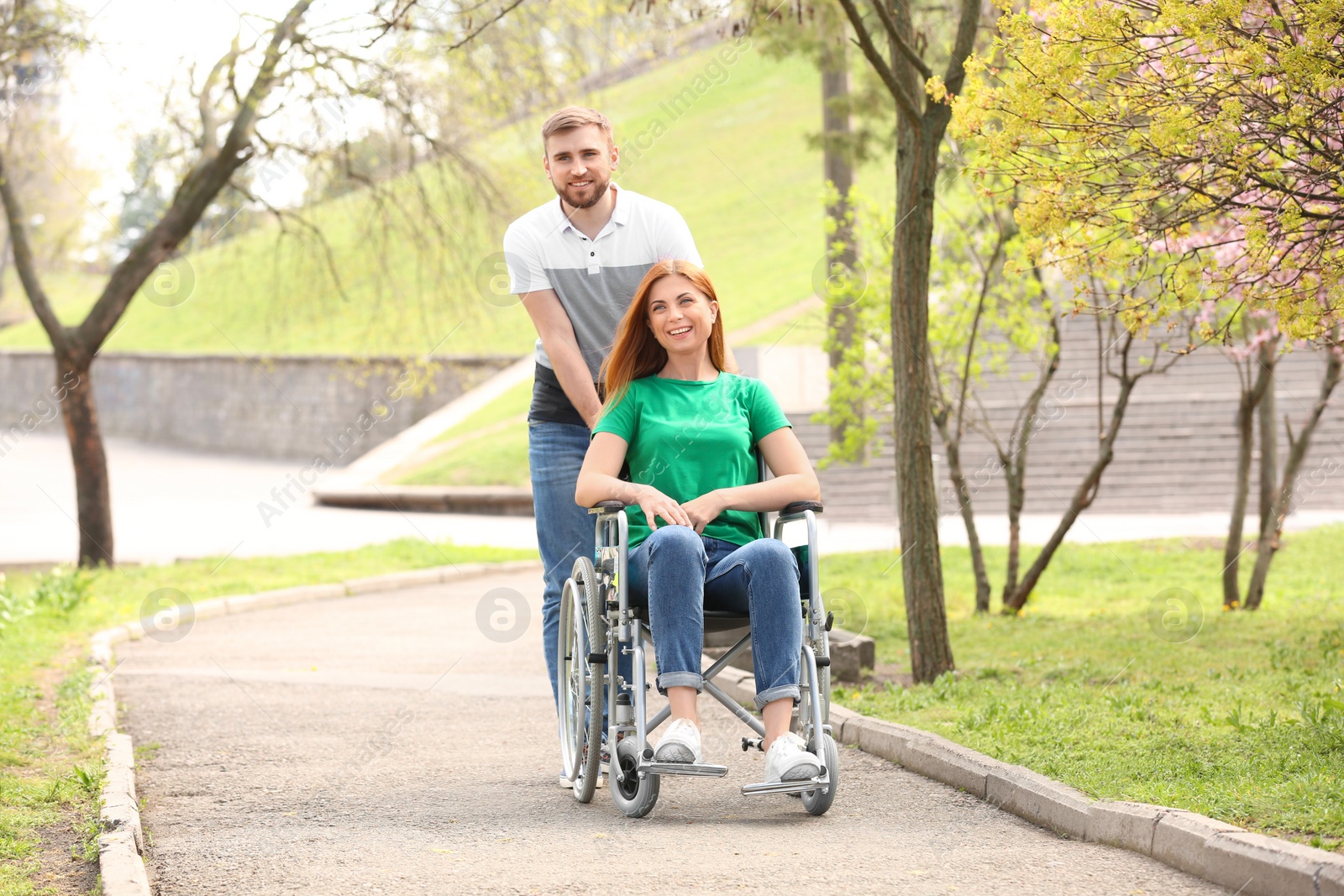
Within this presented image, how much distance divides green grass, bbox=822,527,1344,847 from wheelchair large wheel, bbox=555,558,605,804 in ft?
4.48

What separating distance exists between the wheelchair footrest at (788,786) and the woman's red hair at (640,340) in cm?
127

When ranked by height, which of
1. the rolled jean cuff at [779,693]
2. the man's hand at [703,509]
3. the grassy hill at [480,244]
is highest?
the grassy hill at [480,244]

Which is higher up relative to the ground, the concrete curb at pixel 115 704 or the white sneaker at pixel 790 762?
the white sneaker at pixel 790 762

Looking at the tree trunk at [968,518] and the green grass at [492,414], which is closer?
the tree trunk at [968,518]

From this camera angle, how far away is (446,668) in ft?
26.0

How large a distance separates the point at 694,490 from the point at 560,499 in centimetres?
59

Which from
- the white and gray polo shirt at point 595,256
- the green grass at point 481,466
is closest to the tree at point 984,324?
the white and gray polo shirt at point 595,256

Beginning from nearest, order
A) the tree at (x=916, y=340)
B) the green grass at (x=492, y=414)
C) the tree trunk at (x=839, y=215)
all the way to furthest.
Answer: the tree at (x=916, y=340) → the tree trunk at (x=839, y=215) → the green grass at (x=492, y=414)

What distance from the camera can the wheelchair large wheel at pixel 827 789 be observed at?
3.93m

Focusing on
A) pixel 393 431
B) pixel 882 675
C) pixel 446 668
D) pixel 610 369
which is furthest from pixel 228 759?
pixel 393 431

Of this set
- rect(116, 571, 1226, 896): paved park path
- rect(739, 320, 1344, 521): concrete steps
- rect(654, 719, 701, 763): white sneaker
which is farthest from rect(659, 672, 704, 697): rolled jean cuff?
rect(739, 320, 1344, 521): concrete steps

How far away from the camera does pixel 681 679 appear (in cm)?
393

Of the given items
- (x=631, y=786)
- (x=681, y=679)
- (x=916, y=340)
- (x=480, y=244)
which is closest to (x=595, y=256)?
(x=681, y=679)

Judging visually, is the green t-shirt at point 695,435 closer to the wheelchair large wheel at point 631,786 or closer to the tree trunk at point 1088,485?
the wheelchair large wheel at point 631,786
